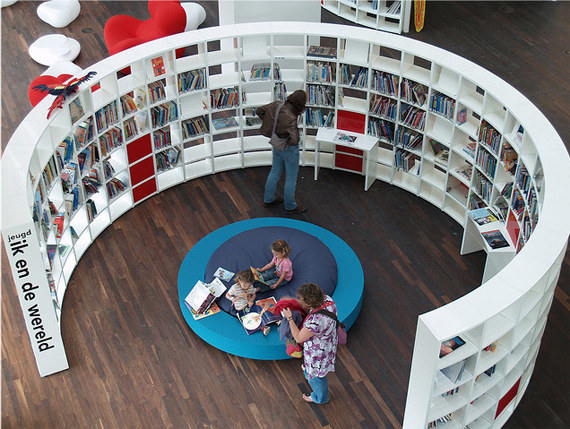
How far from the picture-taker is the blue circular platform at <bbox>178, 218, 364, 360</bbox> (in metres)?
7.16

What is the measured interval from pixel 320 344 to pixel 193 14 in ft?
24.1

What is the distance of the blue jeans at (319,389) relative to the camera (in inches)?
260

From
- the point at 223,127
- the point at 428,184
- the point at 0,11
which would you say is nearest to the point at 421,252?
the point at 428,184

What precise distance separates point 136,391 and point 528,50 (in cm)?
825

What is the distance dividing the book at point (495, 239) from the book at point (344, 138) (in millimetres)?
2147

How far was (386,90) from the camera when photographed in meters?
8.78

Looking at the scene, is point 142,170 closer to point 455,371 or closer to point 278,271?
point 278,271

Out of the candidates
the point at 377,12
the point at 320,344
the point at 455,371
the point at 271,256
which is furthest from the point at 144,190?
the point at 377,12

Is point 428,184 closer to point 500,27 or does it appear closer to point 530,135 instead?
point 530,135

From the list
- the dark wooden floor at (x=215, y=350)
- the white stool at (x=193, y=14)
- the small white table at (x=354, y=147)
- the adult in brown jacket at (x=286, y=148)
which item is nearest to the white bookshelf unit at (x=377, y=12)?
the white stool at (x=193, y=14)

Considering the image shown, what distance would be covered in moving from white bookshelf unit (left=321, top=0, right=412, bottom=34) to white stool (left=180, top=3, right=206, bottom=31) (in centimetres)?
217

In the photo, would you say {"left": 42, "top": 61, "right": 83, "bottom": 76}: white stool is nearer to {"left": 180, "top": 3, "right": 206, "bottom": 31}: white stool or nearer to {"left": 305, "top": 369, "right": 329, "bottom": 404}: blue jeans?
{"left": 180, "top": 3, "right": 206, "bottom": 31}: white stool

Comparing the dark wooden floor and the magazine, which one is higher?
the magazine

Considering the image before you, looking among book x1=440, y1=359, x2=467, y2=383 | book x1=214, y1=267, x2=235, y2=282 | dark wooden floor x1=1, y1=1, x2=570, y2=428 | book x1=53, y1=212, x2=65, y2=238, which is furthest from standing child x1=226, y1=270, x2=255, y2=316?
book x1=440, y1=359, x2=467, y2=383
